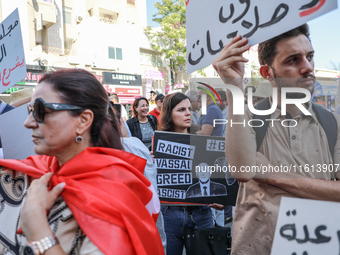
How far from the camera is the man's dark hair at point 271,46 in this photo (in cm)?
113

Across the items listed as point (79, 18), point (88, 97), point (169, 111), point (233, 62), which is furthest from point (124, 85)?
point (233, 62)

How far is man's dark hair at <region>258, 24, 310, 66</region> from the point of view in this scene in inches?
44.4

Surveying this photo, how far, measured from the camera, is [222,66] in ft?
3.95

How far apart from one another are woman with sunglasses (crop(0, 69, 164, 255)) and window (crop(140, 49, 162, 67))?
25395mm

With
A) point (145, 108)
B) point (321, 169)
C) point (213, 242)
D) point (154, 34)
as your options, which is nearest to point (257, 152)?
point (321, 169)

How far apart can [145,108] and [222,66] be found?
3.98 m

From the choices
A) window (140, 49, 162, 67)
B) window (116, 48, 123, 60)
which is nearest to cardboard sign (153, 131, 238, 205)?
window (116, 48, 123, 60)

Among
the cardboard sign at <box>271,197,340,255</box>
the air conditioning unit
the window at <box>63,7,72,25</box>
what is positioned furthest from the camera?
the air conditioning unit

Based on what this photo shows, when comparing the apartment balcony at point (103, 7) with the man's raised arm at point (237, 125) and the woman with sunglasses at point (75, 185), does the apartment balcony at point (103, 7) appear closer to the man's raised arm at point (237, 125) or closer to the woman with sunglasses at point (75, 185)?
the woman with sunglasses at point (75, 185)

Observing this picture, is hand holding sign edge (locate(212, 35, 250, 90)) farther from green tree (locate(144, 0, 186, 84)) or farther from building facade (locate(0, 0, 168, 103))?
green tree (locate(144, 0, 186, 84))

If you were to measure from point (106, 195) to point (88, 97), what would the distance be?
542mm

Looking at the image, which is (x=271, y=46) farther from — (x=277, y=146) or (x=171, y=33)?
(x=171, y=33)

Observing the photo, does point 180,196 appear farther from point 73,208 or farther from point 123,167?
point 73,208

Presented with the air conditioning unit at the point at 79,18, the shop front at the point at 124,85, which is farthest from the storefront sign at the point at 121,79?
the air conditioning unit at the point at 79,18
